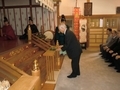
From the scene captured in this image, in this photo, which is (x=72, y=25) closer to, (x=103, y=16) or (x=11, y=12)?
(x=103, y=16)

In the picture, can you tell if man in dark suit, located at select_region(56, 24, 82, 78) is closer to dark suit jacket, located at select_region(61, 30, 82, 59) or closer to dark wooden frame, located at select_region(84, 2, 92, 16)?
dark suit jacket, located at select_region(61, 30, 82, 59)

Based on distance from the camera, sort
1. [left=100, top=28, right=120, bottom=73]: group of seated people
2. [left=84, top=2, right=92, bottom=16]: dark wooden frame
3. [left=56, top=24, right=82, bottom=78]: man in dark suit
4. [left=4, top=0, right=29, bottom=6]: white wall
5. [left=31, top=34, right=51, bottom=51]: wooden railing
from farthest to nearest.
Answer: [left=4, top=0, right=29, bottom=6]: white wall < [left=84, top=2, right=92, bottom=16]: dark wooden frame < [left=31, top=34, right=51, bottom=51]: wooden railing < [left=100, top=28, right=120, bottom=73]: group of seated people < [left=56, top=24, right=82, bottom=78]: man in dark suit

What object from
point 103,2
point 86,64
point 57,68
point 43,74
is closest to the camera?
point 43,74

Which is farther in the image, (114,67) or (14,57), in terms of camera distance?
(114,67)

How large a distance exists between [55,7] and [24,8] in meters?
1.47

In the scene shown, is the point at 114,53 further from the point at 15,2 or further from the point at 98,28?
the point at 15,2

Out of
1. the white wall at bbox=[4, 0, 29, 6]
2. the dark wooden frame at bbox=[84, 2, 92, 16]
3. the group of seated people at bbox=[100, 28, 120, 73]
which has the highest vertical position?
the white wall at bbox=[4, 0, 29, 6]

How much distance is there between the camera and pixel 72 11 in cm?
637

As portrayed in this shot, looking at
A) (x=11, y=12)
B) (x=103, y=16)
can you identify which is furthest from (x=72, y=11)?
(x=11, y=12)

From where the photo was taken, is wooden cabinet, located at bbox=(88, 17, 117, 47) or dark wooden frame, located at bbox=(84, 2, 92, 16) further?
wooden cabinet, located at bbox=(88, 17, 117, 47)

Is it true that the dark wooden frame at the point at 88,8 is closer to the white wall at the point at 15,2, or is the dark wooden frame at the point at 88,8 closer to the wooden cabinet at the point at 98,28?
the wooden cabinet at the point at 98,28

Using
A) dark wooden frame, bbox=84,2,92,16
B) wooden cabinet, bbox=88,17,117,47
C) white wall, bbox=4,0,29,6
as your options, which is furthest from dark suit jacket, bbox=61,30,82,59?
white wall, bbox=4,0,29,6

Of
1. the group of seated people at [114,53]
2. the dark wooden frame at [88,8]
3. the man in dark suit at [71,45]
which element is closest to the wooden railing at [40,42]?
the man in dark suit at [71,45]

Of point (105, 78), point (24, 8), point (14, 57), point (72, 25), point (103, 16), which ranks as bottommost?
point (105, 78)
